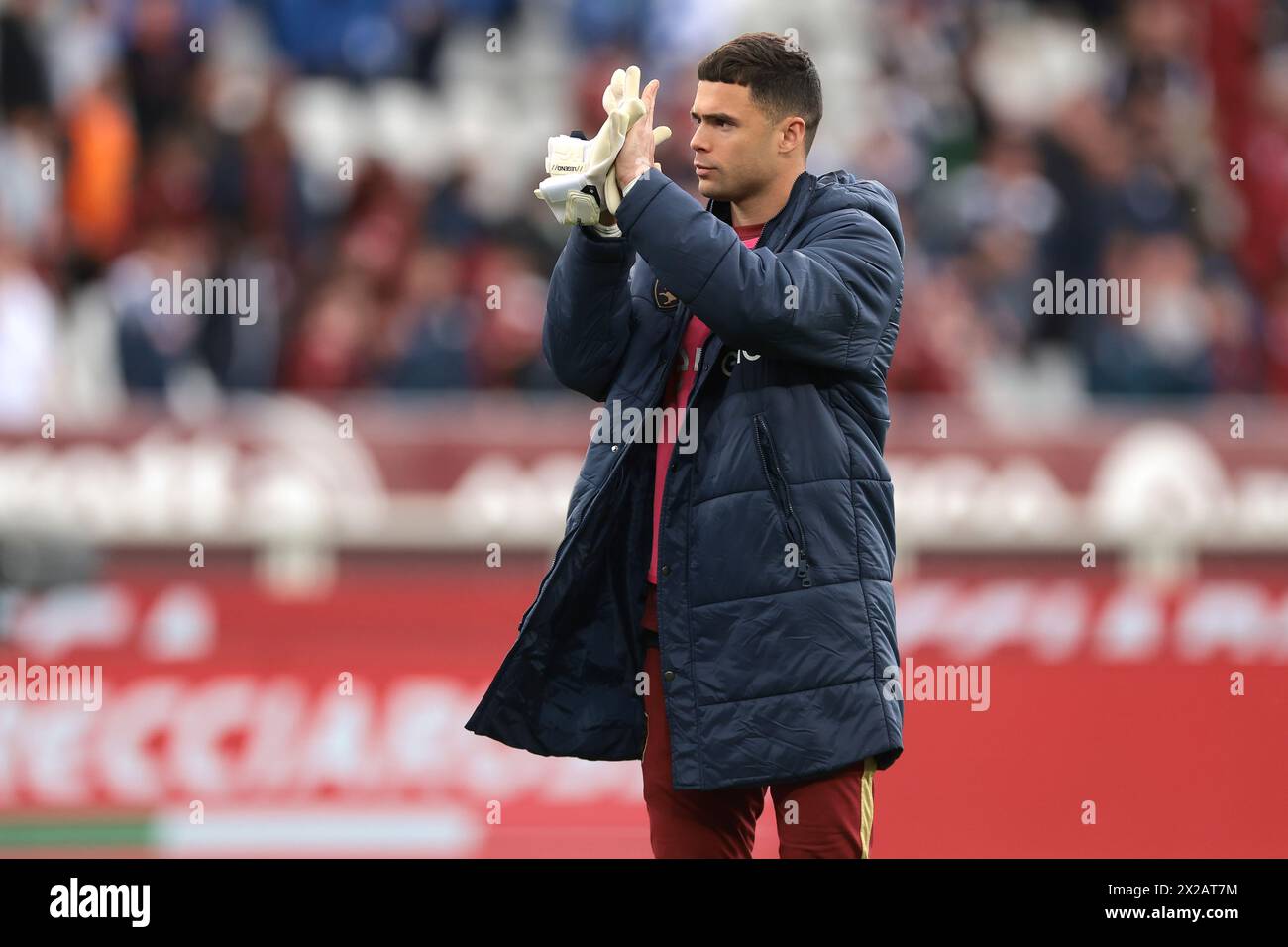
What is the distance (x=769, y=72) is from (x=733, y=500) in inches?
35.0

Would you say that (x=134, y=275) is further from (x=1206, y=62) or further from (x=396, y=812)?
(x=1206, y=62)

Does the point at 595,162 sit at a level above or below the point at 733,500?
above

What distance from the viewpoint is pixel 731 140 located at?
4.09m

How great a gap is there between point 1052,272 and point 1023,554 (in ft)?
11.2

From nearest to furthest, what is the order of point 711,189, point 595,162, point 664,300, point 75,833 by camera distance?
point 595,162 → point 711,189 → point 664,300 → point 75,833

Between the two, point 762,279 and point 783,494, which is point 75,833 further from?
point 762,279

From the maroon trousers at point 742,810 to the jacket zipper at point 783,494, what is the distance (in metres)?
0.41

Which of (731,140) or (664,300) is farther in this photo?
(664,300)

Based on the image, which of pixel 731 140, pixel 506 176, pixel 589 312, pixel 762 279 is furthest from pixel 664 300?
pixel 506 176

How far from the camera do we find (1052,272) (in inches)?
469

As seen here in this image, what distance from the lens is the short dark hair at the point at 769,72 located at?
406 cm

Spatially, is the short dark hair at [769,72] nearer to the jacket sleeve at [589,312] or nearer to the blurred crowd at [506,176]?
the jacket sleeve at [589,312]

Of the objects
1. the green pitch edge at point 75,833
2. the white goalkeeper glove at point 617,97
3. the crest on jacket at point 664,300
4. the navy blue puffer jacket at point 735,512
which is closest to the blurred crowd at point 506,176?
the green pitch edge at point 75,833

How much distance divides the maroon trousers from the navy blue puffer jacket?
5 cm
